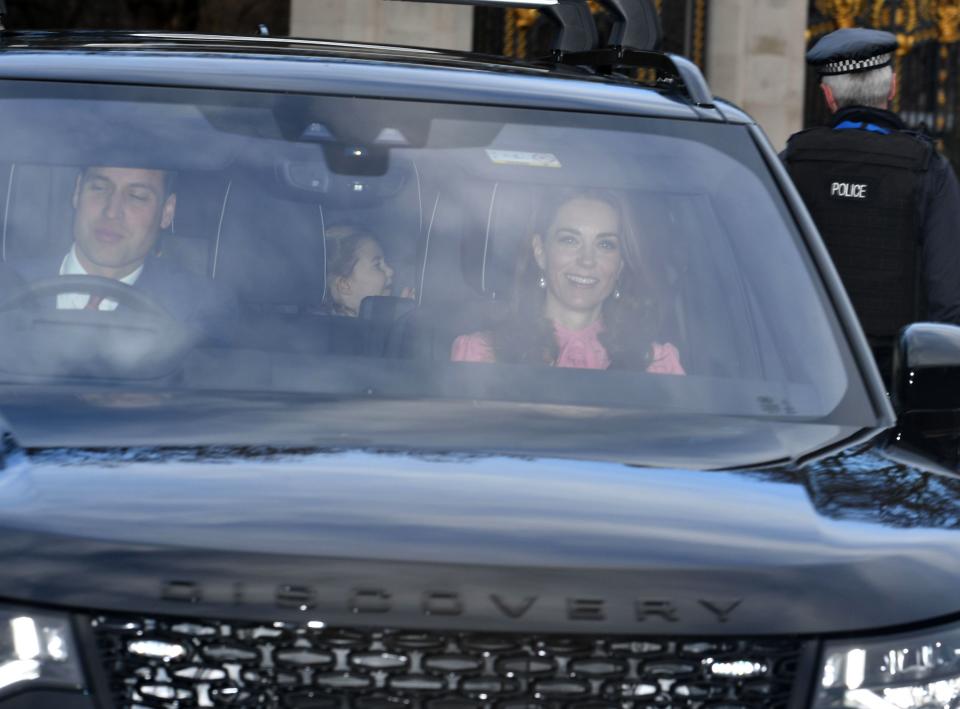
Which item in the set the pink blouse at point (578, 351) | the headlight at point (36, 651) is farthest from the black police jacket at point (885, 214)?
the headlight at point (36, 651)

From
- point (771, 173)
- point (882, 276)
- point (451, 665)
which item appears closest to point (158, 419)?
point (451, 665)

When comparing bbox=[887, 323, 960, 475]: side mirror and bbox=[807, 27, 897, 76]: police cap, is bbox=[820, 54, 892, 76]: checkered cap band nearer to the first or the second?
bbox=[807, 27, 897, 76]: police cap

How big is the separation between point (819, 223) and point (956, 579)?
489 cm

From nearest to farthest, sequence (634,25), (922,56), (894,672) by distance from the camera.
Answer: (894,672) → (634,25) → (922,56)

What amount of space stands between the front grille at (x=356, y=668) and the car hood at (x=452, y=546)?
2cm

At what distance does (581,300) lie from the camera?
392cm

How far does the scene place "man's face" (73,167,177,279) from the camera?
12.6 ft

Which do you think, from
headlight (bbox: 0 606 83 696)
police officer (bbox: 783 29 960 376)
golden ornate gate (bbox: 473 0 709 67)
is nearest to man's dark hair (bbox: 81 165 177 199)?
headlight (bbox: 0 606 83 696)

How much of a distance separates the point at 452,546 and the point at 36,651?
48 centimetres

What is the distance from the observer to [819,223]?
7648mm

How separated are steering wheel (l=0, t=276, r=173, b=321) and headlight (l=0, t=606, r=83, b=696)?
1.05 m

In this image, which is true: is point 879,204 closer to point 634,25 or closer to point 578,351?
point 634,25

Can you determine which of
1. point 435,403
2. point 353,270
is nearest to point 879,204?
point 353,270

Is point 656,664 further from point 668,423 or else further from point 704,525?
point 668,423
